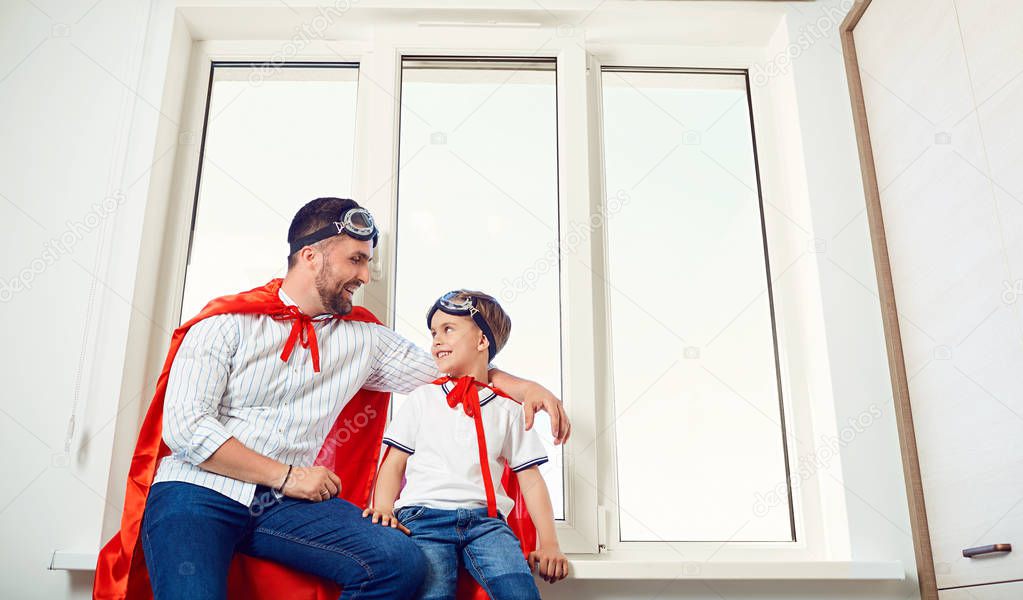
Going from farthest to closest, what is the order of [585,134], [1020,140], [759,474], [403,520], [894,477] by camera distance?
[585,134], [759,474], [894,477], [403,520], [1020,140]

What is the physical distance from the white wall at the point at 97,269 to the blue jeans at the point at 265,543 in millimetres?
404

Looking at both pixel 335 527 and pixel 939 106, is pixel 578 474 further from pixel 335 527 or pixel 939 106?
pixel 939 106

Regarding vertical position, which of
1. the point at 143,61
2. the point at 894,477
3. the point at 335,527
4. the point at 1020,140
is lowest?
the point at 335,527

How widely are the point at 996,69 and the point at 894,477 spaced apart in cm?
90

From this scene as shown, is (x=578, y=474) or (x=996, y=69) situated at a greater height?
(x=996, y=69)

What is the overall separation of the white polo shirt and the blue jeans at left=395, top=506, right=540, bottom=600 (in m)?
0.03

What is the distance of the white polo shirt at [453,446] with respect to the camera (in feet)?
4.92

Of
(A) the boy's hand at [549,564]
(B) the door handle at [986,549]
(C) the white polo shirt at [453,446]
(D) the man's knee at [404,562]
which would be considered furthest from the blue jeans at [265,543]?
(B) the door handle at [986,549]

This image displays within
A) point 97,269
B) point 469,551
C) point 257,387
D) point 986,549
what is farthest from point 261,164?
point 986,549

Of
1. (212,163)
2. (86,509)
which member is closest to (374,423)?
(86,509)

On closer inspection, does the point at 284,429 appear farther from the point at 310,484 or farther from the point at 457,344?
the point at 457,344

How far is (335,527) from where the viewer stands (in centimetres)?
139

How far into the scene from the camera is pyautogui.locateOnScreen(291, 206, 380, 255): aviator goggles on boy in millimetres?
1657

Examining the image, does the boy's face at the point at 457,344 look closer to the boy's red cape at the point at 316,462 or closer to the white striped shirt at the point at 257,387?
the white striped shirt at the point at 257,387
